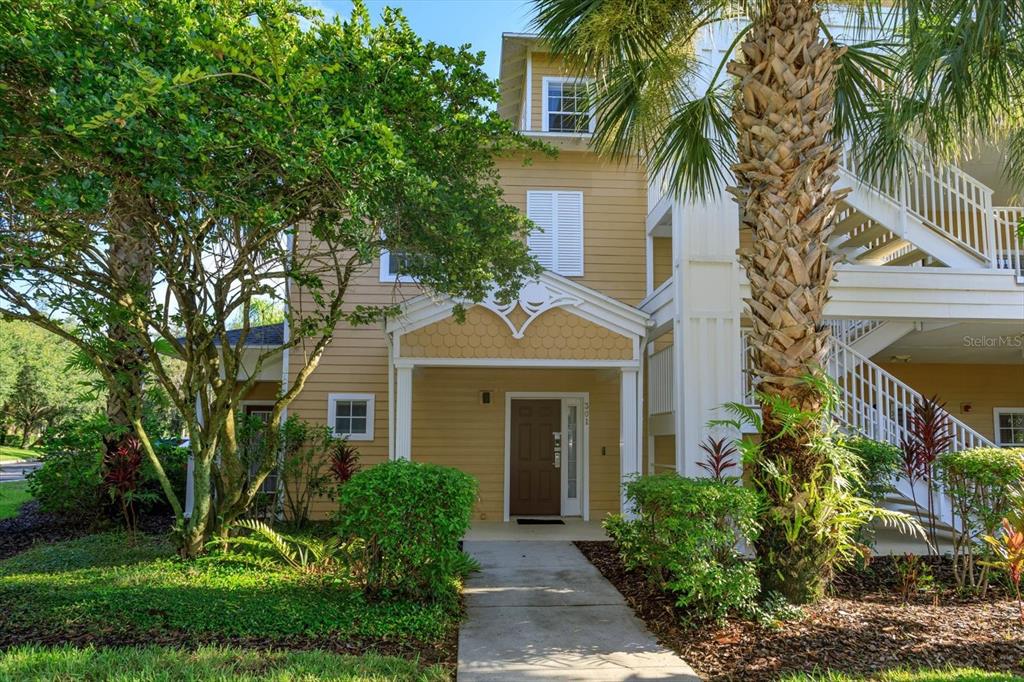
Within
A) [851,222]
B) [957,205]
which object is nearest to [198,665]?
[851,222]

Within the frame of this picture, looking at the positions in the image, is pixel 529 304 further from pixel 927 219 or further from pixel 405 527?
pixel 927 219

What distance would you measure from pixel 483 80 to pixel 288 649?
201 inches

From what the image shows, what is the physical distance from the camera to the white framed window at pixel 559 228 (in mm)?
12023

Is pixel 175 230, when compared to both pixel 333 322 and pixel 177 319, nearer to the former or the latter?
→ pixel 177 319

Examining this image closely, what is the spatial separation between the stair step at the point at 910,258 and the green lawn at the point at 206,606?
27.5 feet

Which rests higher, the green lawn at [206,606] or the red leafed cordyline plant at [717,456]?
the red leafed cordyline plant at [717,456]

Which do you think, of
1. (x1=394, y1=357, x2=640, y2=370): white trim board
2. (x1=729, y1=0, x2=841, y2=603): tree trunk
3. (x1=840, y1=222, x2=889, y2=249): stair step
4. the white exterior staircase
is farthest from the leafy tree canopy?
(x1=840, y1=222, x2=889, y2=249): stair step

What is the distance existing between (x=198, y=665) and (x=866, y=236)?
1006cm

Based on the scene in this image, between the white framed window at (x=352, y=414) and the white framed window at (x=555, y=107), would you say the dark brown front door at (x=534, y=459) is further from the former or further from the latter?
the white framed window at (x=555, y=107)

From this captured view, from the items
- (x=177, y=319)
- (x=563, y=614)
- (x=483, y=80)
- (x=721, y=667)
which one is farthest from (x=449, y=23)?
(x=721, y=667)

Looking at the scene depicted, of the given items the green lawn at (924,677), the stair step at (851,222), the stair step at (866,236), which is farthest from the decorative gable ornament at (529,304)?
the green lawn at (924,677)

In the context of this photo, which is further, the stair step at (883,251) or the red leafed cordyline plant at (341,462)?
the stair step at (883,251)

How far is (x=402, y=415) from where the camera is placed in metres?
9.49

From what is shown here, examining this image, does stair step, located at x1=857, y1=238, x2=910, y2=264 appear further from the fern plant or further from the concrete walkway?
the concrete walkway
